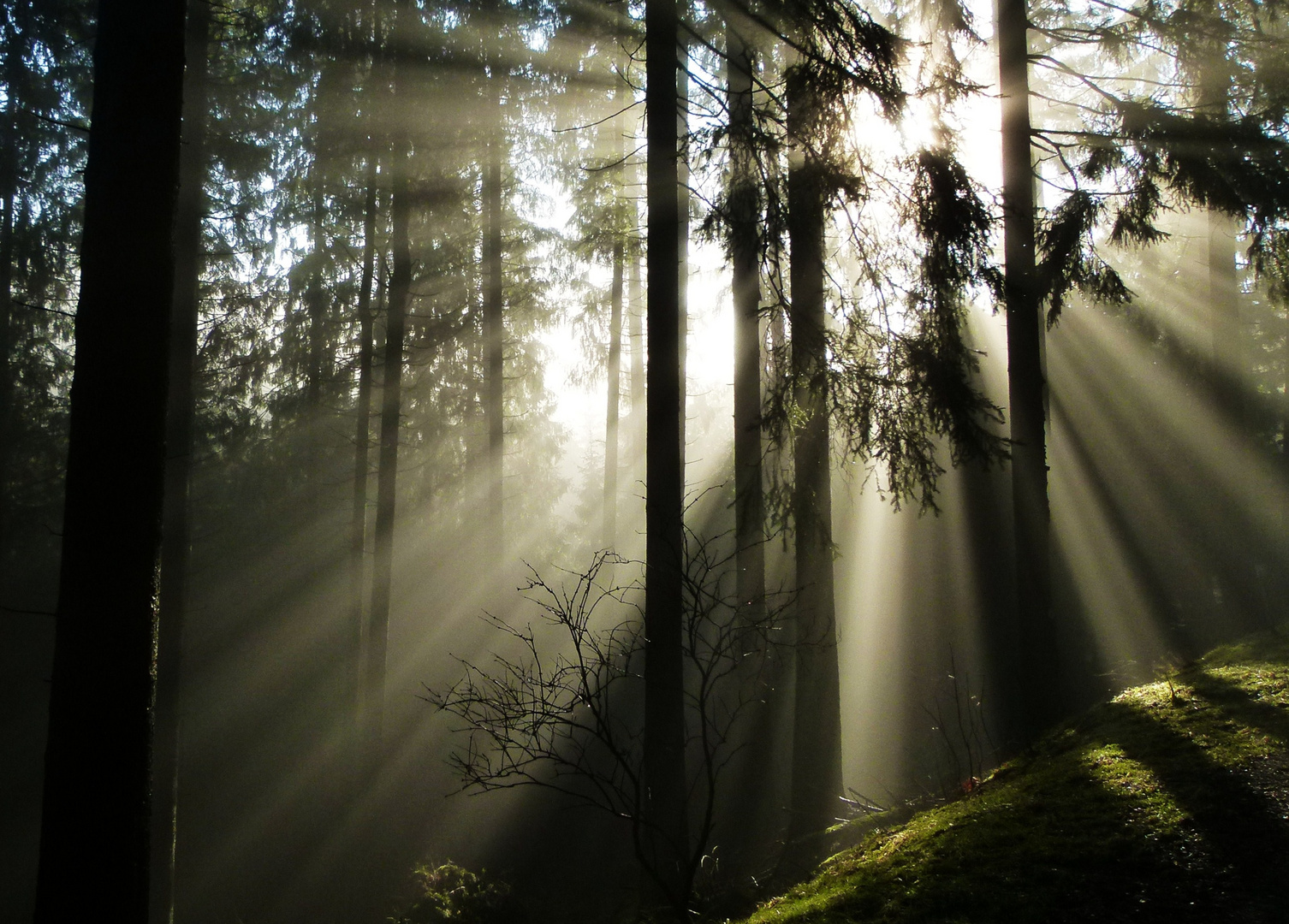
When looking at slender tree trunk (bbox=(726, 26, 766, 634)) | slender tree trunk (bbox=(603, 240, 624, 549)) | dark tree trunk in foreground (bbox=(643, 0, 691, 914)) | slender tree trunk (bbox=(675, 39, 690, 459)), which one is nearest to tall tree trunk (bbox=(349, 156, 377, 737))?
slender tree trunk (bbox=(675, 39, 690, 459))

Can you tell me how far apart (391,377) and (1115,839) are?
12.3m

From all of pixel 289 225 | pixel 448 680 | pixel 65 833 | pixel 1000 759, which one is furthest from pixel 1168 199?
pixel 448 680

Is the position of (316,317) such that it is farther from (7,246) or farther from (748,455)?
(748,455)

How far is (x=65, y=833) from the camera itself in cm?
406

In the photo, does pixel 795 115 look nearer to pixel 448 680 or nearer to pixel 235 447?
pixel 448 680

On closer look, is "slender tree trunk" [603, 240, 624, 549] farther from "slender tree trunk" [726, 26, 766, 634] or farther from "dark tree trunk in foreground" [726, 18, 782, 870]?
"slender tree trunk" [726, 26, 766, 634]

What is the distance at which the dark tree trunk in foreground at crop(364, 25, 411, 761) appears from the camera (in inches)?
512

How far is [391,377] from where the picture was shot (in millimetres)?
13219

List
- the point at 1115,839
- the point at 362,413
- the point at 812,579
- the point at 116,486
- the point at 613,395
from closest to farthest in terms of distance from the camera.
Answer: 1. the point at 1115,839
2. the point at 116,486
3. the point at 812,579
4. the point at 362,413
5. the point at 613,395

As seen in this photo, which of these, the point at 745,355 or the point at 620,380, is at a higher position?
the point at 620,380

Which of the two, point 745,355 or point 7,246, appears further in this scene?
point 7,246

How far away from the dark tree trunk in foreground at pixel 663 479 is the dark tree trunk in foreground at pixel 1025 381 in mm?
4049

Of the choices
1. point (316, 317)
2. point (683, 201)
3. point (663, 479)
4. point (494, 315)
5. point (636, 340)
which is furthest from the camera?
point (636, 340)

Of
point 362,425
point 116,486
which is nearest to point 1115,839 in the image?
point 116,486
